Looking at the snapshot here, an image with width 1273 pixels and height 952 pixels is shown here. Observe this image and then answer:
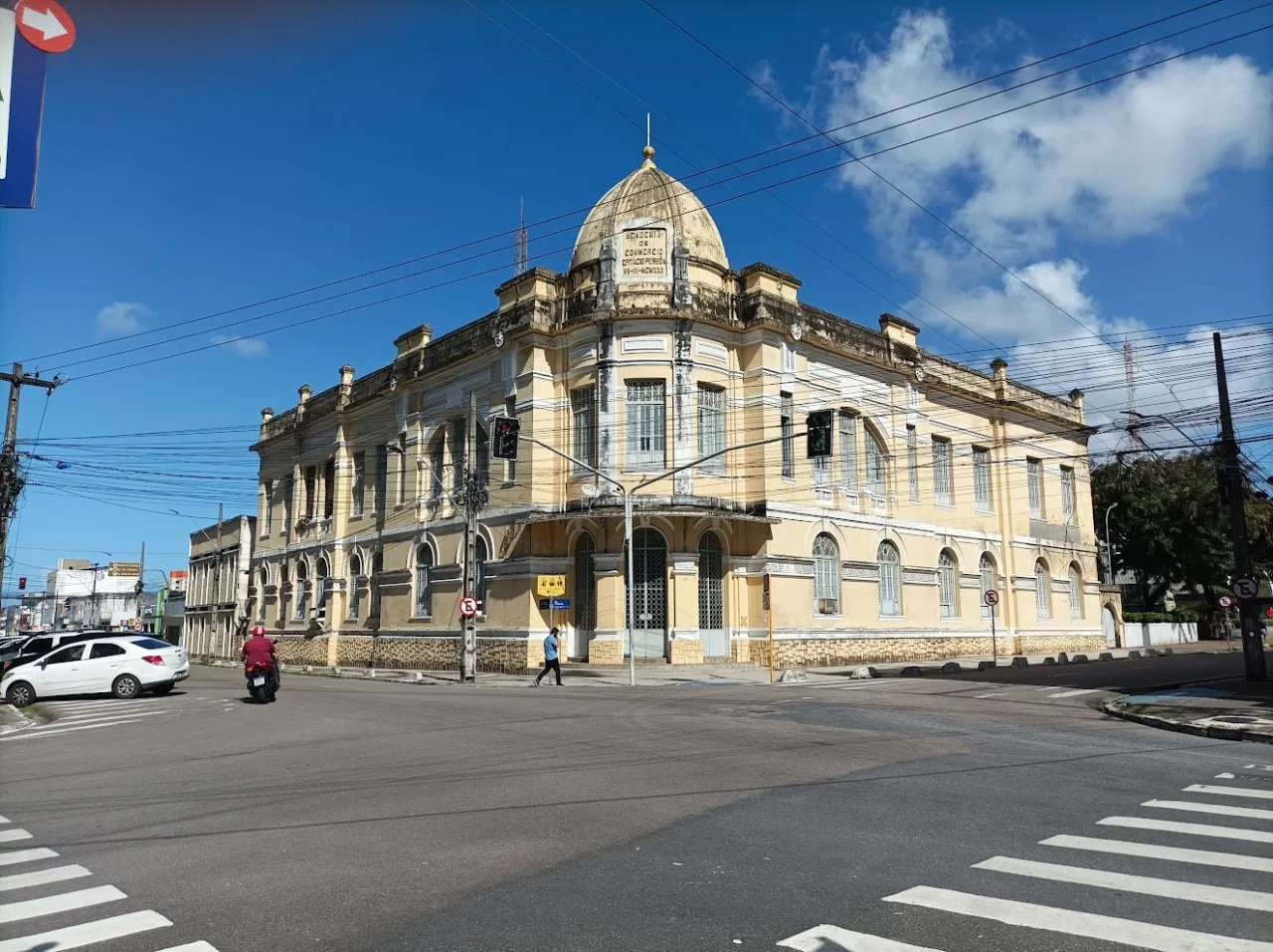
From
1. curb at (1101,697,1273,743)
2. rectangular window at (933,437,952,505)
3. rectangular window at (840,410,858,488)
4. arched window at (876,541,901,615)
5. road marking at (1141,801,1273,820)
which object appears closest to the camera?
road marking at (1141,801,1273,820)

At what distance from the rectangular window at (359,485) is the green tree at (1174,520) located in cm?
4293

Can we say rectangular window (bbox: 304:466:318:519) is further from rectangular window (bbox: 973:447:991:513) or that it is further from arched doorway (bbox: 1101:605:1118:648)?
arched doorway (bbox: 1101:605:1118:648)

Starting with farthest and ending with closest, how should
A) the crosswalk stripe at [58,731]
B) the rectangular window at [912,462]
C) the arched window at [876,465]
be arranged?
the rectangular window at [912,462] → the arched window at [876,465] → the crosswalk stripe at [58,731]

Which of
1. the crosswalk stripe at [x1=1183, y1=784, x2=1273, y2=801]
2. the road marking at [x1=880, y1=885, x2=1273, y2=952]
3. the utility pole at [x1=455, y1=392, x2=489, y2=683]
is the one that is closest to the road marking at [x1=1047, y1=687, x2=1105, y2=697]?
the crosswalk stripe at [x1=1183, y1=784, x2=1273, y2=801]

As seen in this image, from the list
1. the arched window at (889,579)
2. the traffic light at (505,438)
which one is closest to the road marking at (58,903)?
the traffic light at (505,438)

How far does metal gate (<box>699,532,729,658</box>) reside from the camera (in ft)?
95.5

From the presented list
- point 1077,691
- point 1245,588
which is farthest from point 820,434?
point 1245,588

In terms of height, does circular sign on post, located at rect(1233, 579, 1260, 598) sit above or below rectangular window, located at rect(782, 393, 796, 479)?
below

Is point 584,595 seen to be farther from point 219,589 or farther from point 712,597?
point 219,589

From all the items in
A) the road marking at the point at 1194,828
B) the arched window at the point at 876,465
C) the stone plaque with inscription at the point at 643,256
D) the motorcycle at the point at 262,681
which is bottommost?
the road marking at the point at 1194,828

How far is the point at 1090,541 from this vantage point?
4612 cm

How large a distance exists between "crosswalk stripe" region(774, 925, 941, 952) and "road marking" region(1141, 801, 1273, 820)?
4.66 meters

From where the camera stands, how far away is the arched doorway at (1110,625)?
1876 inches

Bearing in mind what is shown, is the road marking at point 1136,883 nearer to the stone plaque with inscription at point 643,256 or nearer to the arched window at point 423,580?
the stone plaque with inscription at point 643,256
